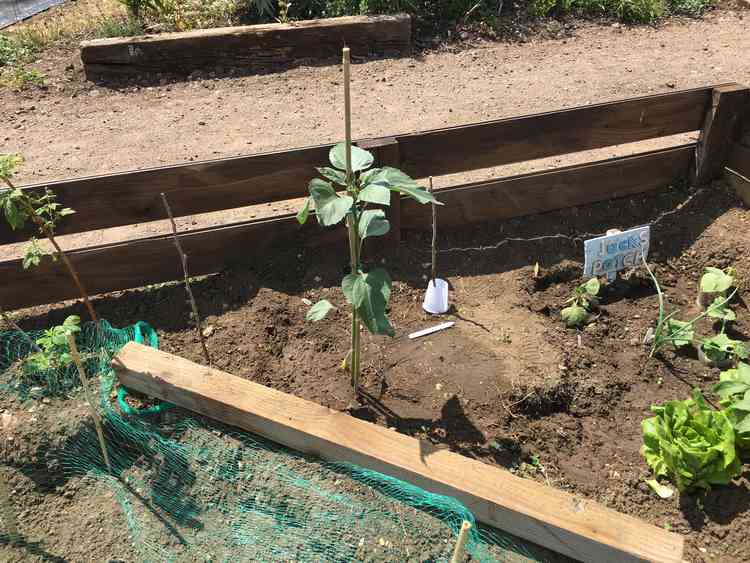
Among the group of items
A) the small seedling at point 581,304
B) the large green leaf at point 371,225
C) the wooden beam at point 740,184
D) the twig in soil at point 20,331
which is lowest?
the small seedling at point 581,304

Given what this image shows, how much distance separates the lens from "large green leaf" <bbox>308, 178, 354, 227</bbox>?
76.3 inches

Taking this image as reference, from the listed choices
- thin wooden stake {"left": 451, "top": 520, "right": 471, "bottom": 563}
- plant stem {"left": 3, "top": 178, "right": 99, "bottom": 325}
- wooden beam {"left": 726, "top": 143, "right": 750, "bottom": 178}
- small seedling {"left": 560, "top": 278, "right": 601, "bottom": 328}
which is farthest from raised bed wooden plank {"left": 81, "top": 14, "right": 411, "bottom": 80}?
thin wooden stake {"left": 451, "top": 520, "right": 471, "bottom": 563}

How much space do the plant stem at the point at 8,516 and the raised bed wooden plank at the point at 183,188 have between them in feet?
3.79

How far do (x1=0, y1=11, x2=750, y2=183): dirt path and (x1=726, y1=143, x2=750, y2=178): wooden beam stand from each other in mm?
1776

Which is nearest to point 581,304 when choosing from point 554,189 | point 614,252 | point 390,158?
point 614,252

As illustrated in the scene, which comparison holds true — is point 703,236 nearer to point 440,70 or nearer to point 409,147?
point 409,147

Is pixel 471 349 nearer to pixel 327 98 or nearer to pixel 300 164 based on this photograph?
pixel 300 164

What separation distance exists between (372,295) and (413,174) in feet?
4.05

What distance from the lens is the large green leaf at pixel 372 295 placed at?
2.15m

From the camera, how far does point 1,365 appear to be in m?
2.74

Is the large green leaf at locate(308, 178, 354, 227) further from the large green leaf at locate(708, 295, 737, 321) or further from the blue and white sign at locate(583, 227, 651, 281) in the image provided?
the large green leaf at locate(708, 295, 737, 321)

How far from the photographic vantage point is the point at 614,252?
317 centimetres

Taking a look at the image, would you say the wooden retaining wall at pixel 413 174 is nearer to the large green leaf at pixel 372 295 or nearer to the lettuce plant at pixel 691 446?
the large green leaf at pixel 372 295

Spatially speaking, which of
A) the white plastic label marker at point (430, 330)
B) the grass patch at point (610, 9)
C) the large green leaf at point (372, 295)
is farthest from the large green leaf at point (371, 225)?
the grass patch at point (610, 9)
